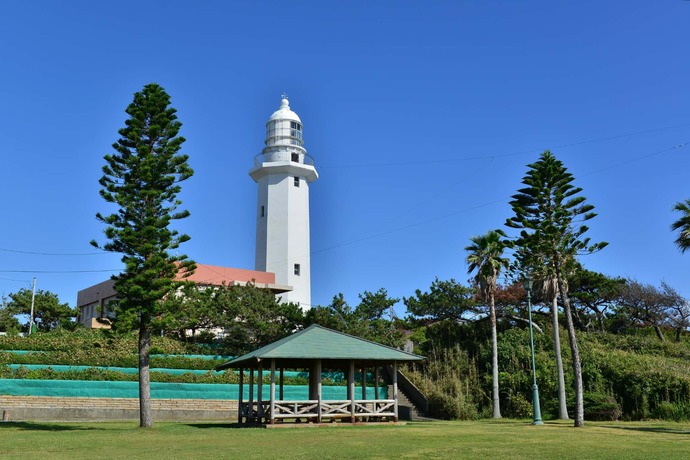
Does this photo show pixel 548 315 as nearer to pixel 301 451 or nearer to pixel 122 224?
pixel 122 224

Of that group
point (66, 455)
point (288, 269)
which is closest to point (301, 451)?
point (66, 455)

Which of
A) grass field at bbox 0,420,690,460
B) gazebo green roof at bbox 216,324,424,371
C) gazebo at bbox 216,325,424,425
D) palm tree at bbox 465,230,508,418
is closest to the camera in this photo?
grass field at bbox 0,420,690,460

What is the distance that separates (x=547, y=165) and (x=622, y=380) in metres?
9.70

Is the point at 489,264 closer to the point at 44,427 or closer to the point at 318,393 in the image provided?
the point at 318,393

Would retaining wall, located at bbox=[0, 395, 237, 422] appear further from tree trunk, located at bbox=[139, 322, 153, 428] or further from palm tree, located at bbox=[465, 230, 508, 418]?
palm tree, located at bbox=[465, 230, 508, 418]

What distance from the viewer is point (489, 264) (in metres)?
28.4

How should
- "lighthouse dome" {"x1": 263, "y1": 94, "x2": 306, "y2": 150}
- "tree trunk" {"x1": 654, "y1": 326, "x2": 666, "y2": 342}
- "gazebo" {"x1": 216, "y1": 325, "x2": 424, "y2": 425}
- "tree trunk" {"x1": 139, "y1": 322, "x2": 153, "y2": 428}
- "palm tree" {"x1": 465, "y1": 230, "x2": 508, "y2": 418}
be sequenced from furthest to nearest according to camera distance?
"lighthouse dome" {"x1": 263, "y1": 94, "x2": 306, "y2": 150}, "tree trunk" {"x1": 654, "y1": 326, "x2": 666, "y2": 342}, "palm tree" {"x1": 465, "y1": 230, "x2": 508, "y2": 418}, "tree trunk" {"x1": 139, "y1": 322, "x2": 153, "y2": 428}, "gazebo" {"x1": 216, "y1": 325, "x2": 424, "y2": 425}

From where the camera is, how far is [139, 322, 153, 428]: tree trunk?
19438 mm

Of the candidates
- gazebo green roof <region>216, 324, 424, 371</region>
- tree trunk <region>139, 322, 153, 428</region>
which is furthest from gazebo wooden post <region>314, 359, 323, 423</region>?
tree trunk <region>139, 322, 153, 428</region>

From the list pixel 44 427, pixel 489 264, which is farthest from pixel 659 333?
pixel 44 427

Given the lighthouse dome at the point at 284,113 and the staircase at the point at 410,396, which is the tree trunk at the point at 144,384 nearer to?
the staircase at the point at 410,396

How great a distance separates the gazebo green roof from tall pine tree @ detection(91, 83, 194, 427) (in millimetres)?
3226

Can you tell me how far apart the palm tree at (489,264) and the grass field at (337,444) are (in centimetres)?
1087

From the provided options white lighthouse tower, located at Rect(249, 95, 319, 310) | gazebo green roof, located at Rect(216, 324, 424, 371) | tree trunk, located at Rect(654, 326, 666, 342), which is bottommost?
gazebo green roof, located at Rect(216, 324, 424, 371)
